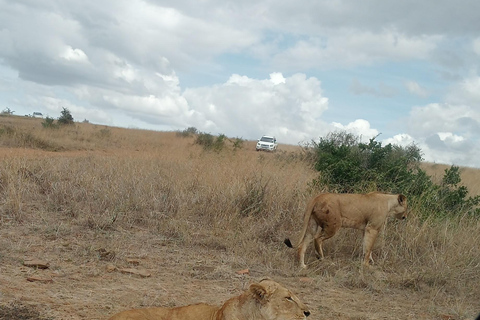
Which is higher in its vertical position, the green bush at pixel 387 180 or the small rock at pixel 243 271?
the green bush at pixel 387 180

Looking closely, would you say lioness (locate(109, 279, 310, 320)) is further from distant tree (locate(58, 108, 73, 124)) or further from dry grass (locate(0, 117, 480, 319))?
Result: distant tree (locate(58, 108, 73, 124))

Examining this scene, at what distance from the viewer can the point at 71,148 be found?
2095cm

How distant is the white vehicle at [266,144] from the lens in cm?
3375

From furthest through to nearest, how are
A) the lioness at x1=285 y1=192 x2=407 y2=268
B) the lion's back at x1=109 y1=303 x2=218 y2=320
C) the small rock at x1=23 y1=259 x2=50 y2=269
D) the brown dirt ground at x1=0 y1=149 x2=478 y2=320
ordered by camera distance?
the lioness at x1=285 y1=192 x2=407 y2=268 → the small rock at x1=23 y1=259 x2=50 y2=269 → the brown dirt ground at x1=0 y1=149 x2=478 y2=320 → the lion's back at x1=109 y1=303 x2=218 y2=320

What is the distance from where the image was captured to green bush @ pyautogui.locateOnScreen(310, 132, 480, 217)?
10.1 meters

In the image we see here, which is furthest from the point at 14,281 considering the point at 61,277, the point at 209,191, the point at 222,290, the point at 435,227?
the point at 435,227

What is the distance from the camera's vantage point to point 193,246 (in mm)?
7801

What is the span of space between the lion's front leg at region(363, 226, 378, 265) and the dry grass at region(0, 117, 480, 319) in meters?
0.25

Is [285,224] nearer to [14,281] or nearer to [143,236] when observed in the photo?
[143,236]

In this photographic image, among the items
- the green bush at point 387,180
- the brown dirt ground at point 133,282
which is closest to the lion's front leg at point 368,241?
the brown dirt ground at point 133,282

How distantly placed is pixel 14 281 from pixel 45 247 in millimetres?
1407

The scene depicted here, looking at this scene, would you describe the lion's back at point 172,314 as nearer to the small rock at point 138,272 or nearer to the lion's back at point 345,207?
the small rock at point 138,272

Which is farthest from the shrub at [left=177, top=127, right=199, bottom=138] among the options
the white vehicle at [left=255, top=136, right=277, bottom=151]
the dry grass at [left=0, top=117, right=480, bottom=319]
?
the dry grass at [left=0, top=117, right=480, bottom=319]

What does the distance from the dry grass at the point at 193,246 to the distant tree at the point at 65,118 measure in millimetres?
20480
